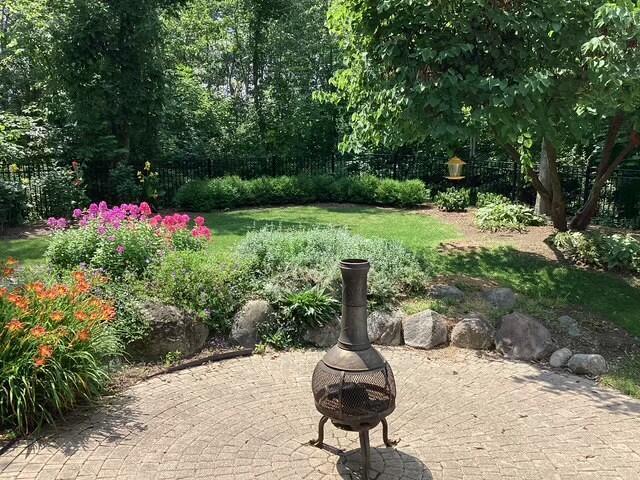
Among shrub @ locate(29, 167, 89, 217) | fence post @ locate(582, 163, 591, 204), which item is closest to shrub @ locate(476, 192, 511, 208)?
fence post @ locate(582, 163, 591, 204)

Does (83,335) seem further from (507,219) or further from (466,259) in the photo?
(507,219)

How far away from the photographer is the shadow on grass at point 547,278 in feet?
21.1

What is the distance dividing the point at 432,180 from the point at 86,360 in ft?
43.5

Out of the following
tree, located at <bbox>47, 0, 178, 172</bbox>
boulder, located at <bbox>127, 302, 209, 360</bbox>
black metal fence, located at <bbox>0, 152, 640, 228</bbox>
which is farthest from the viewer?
tree, located at <bbox>47, 0, 178, 172</bbox>

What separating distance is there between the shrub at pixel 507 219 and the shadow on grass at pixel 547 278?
5.51ft

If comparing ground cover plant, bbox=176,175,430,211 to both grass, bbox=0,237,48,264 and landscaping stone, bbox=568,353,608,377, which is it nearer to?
grass, bbox=0,237,48,264

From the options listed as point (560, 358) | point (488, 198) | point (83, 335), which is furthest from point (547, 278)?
point (488, 198)

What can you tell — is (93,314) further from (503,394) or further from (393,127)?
(393,127)

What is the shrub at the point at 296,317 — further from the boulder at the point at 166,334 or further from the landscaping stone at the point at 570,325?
the landscaping stone at the point at 570,325

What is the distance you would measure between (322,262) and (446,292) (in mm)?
1528

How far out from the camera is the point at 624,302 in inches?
259

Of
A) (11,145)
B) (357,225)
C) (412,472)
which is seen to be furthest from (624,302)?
(11,145)

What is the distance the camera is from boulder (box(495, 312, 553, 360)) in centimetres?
550

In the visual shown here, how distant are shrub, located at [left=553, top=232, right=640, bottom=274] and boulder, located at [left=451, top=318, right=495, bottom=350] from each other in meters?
3.00
